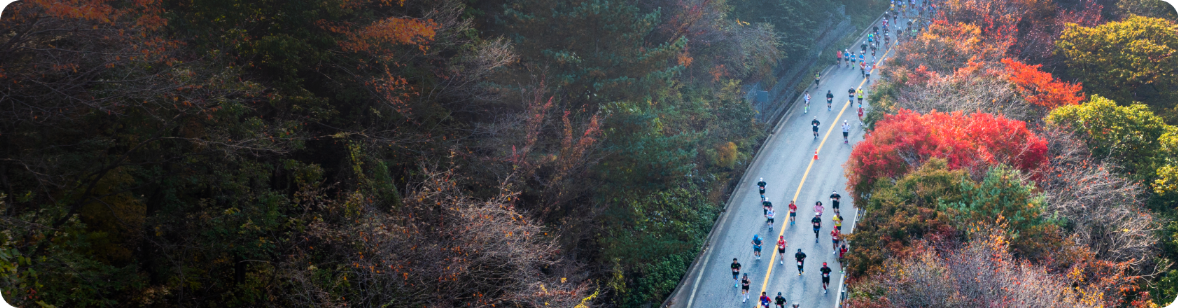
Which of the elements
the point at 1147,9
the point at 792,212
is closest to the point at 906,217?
the point at 792,212

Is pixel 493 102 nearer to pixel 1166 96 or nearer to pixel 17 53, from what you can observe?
pixel 17 53

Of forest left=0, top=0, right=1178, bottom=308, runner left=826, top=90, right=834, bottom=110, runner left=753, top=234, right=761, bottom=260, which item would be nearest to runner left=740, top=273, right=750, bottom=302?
runner left=753, top=234, right=761, bottom=260

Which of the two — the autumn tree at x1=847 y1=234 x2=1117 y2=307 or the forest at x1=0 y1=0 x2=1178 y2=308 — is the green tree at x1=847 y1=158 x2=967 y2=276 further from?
the autumn tree at x1=847 y1=234 x2=1117 y2=307

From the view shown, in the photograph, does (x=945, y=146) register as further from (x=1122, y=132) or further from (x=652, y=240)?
(x=652, y=240)

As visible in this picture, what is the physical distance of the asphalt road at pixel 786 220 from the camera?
1074 inches

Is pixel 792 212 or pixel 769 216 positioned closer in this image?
pixel 769 216

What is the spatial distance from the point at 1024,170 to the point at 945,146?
372 centimetres

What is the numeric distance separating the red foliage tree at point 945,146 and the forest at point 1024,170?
6 cm

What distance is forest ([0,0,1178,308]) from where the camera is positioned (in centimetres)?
1273

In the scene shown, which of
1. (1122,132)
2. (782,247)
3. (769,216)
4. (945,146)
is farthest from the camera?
(769,216)

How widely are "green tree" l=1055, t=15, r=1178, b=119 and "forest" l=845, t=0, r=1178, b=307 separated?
2.8 inches

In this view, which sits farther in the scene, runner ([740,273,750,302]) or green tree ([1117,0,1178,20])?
green tree ([1117,0,1178,20])

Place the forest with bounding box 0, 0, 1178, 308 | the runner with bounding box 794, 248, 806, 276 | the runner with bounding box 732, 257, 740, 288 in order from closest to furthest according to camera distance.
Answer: the forest with bounding box 0, 0, 1178, 308 < the runner with bounding box 732, 257, 740, 288 < the runner with bounding box 794, 248, 806, 276

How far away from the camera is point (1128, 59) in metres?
34.4
